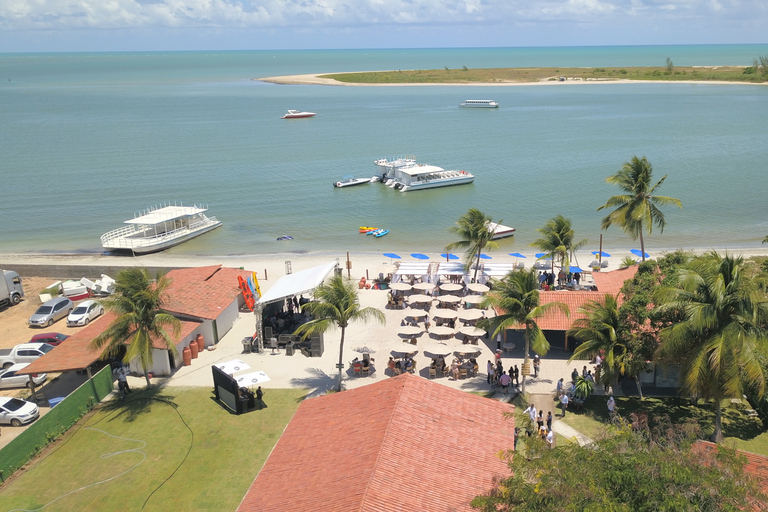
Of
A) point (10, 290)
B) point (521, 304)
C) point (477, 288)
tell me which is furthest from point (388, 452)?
point (10, 290)

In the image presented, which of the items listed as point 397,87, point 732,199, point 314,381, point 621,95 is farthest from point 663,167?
point 397,87

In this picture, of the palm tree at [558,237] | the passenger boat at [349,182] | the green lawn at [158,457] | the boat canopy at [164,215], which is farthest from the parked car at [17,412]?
the passenger boat at [349,182]

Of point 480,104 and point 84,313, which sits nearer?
point 84,313

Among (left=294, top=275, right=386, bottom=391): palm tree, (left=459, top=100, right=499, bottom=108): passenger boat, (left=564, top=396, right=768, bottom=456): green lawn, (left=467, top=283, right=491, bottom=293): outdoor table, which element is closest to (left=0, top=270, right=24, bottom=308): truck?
(left=294, top=275, right=386, bottom=391): palm tree

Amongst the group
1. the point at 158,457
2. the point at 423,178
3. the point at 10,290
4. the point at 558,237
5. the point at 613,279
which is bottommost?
the point at 158,457

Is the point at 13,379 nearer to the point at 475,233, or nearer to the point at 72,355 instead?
the point at 72,355

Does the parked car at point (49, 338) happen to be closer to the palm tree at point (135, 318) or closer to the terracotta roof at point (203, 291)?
the terracotta roof at point (203, 291)

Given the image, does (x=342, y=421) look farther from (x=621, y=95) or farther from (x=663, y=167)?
(x=621, y=95)
